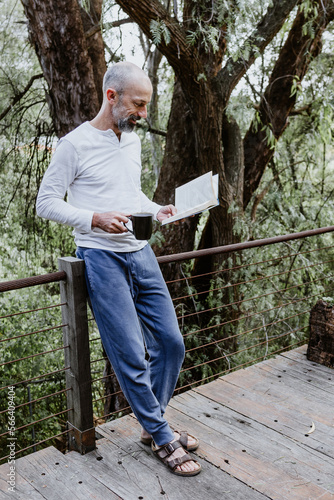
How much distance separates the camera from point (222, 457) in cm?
253

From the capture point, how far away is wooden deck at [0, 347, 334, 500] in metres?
2.26

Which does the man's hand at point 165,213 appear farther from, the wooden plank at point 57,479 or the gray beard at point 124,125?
the wooden plank at point 57,479

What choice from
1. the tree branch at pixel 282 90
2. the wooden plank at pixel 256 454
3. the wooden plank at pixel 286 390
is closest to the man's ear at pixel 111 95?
the wooden plank at pixel 256 454

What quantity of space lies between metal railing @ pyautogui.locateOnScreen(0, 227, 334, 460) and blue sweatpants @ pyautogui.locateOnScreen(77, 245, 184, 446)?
0.66ft

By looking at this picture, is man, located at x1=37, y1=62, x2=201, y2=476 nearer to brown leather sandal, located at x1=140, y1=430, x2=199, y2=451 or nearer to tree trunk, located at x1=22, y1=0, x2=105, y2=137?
brown leather sandal, located at x1=140, y1=430, x2=199, y2=451

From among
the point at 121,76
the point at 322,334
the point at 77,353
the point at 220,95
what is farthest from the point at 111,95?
the point at 220,95

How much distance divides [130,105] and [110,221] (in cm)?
54

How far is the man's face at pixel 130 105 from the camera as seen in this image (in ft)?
7.13

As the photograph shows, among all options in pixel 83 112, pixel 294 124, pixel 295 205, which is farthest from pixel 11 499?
pixel 294 124

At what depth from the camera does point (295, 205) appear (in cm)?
659

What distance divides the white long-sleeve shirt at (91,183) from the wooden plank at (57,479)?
1.10 metres

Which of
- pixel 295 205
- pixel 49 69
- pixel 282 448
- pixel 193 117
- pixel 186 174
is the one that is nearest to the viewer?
pixel 282 448

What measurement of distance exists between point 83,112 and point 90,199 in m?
2.33

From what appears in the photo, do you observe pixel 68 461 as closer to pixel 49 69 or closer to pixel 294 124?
pixel 49 69
